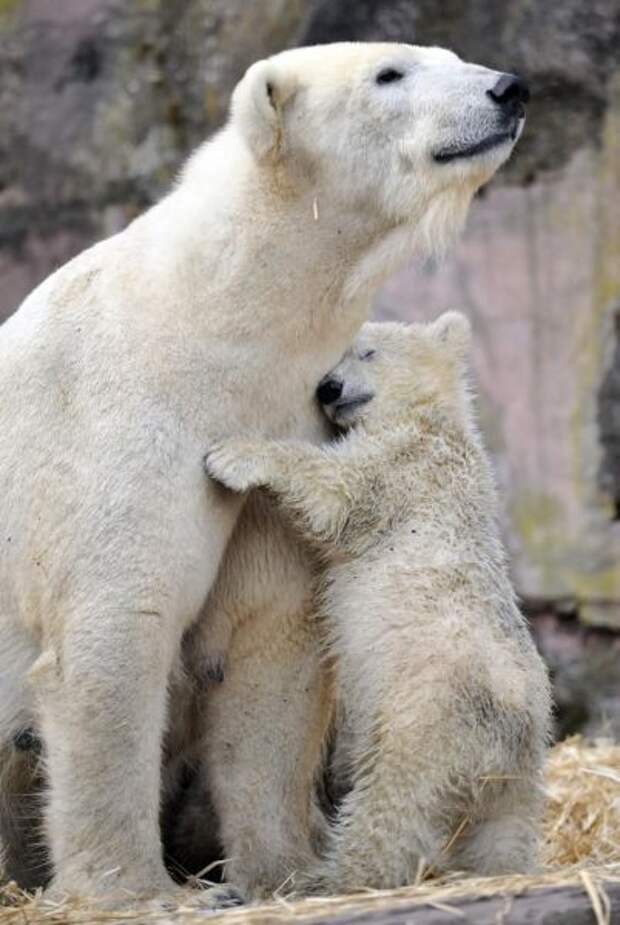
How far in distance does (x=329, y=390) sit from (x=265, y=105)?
721 millimetres

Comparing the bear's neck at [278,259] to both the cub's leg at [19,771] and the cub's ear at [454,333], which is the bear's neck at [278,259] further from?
the cub's leg at [19,771]

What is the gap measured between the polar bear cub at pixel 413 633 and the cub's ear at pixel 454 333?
274mm

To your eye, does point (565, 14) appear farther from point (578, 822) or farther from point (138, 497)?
point (138, 497)

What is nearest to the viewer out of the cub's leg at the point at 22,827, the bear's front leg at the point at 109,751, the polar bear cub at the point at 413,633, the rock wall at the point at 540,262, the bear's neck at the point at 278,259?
the bear's front leg at the point at 109,751

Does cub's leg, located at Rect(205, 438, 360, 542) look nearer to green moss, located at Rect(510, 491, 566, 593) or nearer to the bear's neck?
the bear's neck

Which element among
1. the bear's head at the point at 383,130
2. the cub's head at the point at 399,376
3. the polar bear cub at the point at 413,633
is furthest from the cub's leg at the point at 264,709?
the bear's head at the point at 383,130

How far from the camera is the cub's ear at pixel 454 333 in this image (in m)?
4.96

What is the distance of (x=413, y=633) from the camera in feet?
14.1

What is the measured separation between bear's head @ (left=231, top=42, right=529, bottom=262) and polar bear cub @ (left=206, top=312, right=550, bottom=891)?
48 cm

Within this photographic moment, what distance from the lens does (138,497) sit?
13.4 ft

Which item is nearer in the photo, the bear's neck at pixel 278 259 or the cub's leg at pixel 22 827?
the bear's neck at pixel 278 259

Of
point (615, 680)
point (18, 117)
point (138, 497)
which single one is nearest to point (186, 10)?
point (18, 117)

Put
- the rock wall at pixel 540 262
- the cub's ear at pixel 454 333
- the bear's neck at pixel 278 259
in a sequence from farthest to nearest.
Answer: the rock wall at pixel 540 262
the cub's ear at pixel 454 333
the bear's neck at pixel 278 259

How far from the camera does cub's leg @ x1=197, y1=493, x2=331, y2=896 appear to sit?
14.2 feet
